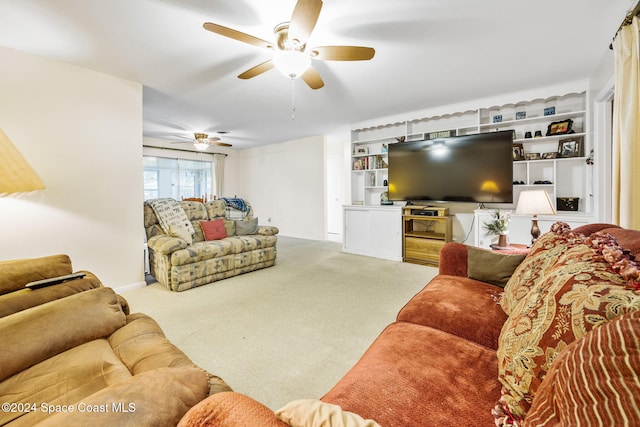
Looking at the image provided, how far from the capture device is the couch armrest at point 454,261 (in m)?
2.13

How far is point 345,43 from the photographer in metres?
2.46

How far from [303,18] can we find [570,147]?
147 inches

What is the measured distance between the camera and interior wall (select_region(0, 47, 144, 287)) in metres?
2.54

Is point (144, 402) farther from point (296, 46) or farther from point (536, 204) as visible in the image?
point (536, 204)

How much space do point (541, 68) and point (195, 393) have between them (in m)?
4.08

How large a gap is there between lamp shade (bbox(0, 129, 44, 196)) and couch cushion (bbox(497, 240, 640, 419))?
7.57 feet

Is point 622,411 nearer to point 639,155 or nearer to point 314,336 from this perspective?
point 314,336

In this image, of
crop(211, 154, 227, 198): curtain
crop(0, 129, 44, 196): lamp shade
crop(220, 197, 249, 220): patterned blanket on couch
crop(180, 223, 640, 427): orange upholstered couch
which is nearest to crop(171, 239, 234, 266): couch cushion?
crop(220, 197, 249, 220): patterned blanket on couch

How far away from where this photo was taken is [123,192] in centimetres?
320

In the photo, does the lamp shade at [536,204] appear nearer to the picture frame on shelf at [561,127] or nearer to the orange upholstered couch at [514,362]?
the orange upholstered couch at [514,362]

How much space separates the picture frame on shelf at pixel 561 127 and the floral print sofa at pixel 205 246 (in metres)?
4.06

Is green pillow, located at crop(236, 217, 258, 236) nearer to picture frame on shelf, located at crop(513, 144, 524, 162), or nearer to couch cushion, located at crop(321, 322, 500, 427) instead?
couch cushion, located at crop(321, 322, 500, 427)

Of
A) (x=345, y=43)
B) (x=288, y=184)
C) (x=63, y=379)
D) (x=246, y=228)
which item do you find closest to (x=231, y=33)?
(x=345, y=43)

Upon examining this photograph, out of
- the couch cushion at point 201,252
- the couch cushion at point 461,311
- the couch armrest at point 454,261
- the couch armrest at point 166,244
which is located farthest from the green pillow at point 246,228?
the couch cushion at point 461,311
